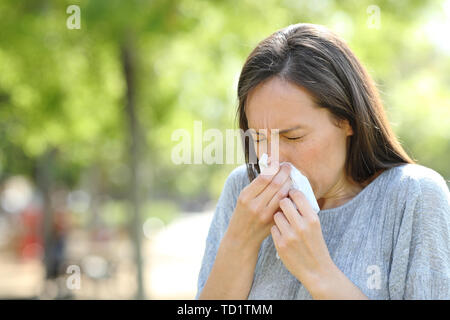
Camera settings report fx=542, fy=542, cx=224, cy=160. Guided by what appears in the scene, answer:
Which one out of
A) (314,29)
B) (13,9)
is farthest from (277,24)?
(314,29)

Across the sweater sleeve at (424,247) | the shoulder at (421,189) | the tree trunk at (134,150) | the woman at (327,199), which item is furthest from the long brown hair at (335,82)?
the tree trunk at (134,150)

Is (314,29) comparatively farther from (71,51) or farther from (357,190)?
A: (71,51)

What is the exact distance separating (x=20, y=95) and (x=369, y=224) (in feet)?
21.9

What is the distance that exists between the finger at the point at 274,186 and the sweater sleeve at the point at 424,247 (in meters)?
0.39

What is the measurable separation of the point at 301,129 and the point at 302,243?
0.38m

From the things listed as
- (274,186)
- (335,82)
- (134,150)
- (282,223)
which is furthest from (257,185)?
(134,150)

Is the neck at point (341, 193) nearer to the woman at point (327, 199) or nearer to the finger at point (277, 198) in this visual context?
the woman at point (327, 199)

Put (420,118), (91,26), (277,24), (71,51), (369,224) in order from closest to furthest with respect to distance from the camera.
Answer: (369,224) → (91,26) → (277,24) → (71,51) → (420,118)

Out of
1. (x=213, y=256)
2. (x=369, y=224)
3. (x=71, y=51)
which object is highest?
(x=71, y=51)

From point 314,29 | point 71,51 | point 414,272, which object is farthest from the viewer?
point 71,51

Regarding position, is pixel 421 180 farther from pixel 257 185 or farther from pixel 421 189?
pixel 257 185

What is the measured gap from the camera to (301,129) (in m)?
1.78

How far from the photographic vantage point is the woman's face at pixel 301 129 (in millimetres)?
1786

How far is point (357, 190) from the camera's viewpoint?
1951 millimetres
